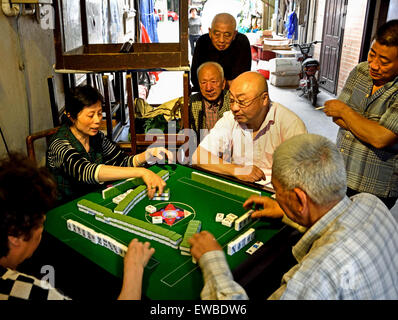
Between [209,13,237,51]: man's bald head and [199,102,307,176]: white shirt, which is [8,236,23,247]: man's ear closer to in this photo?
[199,102,307,176]: white shirt

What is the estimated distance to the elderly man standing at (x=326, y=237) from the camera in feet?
3.63

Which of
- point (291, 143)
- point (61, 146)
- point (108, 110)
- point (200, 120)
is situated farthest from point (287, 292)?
point (108, 110)

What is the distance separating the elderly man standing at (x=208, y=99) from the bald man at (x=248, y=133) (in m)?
0.60

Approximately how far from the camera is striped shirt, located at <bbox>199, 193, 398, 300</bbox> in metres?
1.10

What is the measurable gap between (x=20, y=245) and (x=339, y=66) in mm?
8146

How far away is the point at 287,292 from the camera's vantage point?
1.12 m

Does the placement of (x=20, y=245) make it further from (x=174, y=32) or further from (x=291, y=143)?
(x=174, y=32)

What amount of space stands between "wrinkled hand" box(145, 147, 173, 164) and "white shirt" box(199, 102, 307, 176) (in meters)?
0.29

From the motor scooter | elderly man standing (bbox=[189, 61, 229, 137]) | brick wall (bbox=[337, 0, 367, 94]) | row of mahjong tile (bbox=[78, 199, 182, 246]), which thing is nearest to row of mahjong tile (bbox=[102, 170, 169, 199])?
row of mahjong tile (bbox=[78, 199, 182, 246])

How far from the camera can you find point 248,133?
2.72m

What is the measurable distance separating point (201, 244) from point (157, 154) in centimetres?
111

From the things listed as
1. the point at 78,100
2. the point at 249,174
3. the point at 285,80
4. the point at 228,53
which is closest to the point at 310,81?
the point at 285,80

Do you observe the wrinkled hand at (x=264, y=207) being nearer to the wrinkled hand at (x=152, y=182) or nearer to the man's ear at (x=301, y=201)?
the wrinkled hand at (x=152, y=182)

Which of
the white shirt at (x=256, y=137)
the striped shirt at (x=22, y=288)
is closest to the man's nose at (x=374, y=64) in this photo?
the white shirt at (x=256, y=137)
